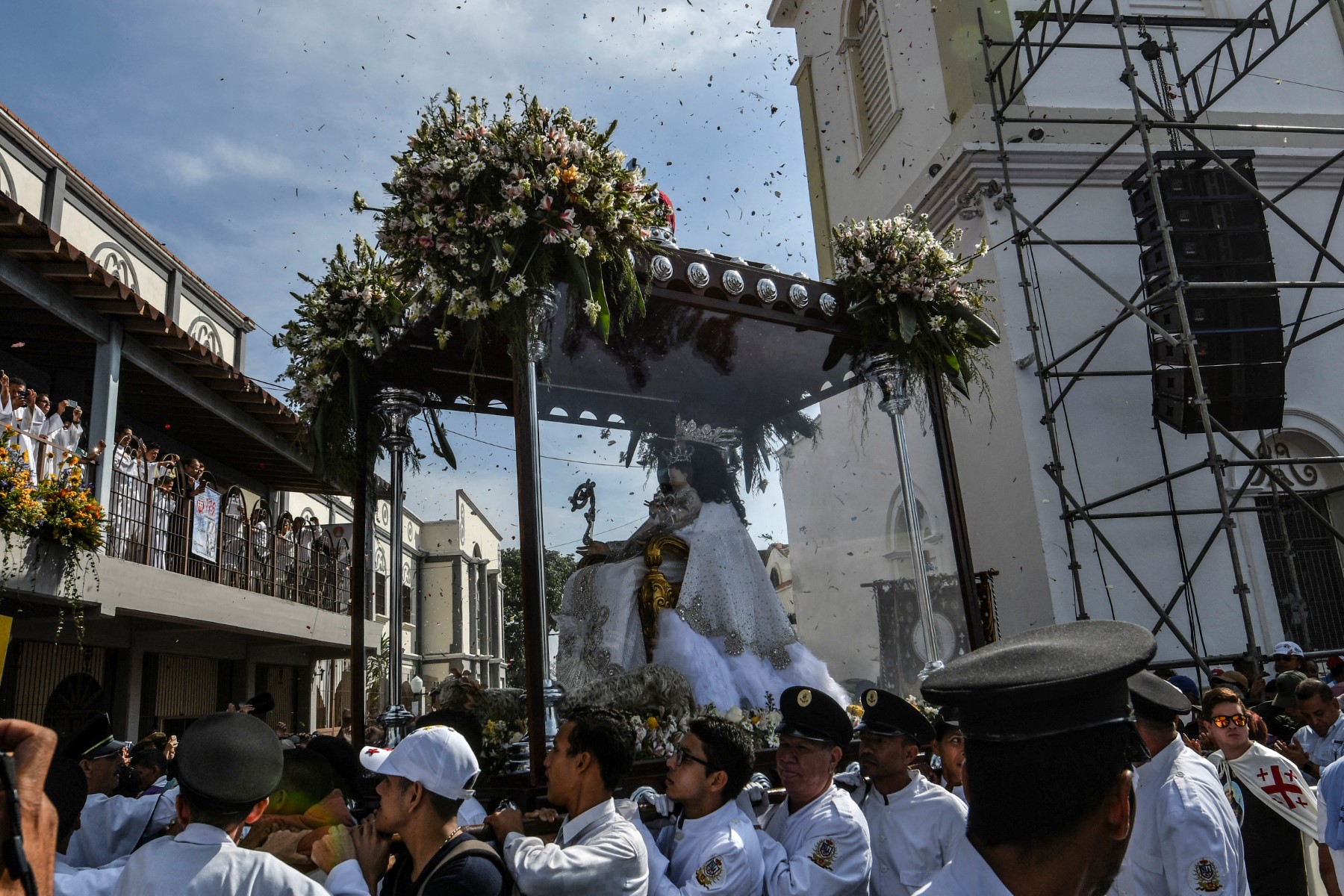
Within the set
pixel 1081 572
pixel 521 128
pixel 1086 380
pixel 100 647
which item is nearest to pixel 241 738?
pixel 521 128

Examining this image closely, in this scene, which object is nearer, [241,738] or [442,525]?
[241,738]

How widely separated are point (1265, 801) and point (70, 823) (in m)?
4.34

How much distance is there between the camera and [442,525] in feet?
19.5

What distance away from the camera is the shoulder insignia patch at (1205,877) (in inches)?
111

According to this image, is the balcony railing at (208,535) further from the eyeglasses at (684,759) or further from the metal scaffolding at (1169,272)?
the metal scaffolding at (1169,272)

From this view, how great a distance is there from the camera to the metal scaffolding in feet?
28.1

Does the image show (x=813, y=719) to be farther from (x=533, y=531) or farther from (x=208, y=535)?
(x=208, y=535)

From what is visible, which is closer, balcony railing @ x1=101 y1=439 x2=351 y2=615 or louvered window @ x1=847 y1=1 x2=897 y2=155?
balcony railing @ x1=101 y1=439 x2=351 y2=615

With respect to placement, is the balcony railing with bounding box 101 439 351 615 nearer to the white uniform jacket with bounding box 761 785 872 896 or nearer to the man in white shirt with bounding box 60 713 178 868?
the man in white shirt with bounding box 60 713 178 868

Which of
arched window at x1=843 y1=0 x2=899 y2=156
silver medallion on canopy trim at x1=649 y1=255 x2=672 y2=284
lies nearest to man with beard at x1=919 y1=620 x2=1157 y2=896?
silver medallion on canopy trim at x1=649 y1=255 x2=672 y2=284

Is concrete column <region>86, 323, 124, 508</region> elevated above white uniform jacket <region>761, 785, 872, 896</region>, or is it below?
above

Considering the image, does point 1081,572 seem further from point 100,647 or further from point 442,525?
point 100,647

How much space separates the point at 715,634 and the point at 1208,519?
617 centimetres

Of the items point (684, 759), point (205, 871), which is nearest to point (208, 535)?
point (684, 759)
